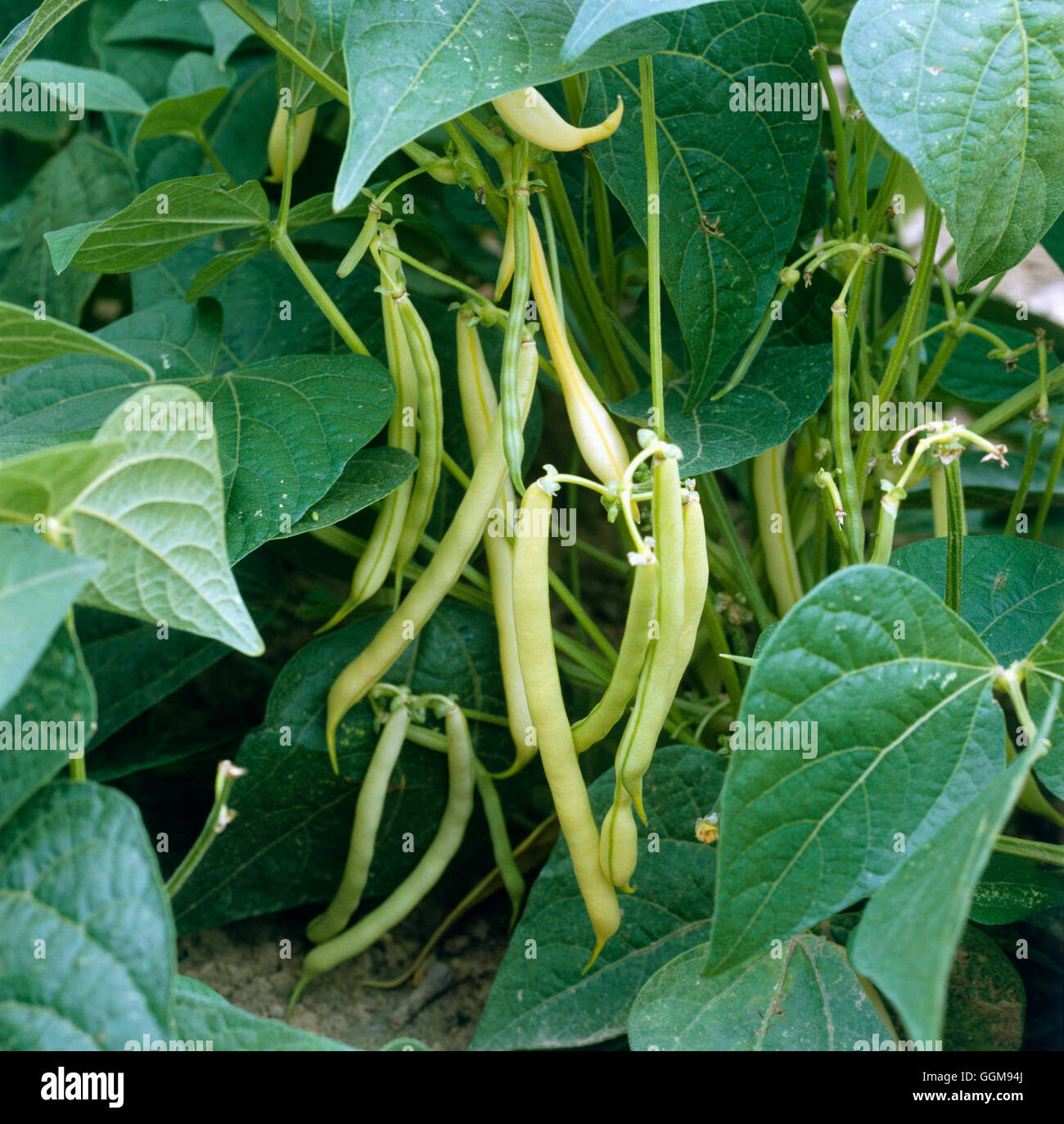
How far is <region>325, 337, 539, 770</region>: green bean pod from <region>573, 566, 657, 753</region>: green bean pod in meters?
0.14

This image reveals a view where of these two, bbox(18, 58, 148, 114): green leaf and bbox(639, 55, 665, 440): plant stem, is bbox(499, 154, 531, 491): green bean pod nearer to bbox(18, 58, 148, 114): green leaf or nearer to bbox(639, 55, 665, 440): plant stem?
bbox(639, 55, 665, 440): plant stem

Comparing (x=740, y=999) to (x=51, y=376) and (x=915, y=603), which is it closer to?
(x=915, y=603)

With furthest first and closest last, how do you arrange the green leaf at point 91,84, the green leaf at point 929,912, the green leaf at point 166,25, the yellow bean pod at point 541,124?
the green leaf at point 166,25 < the green leaf at point 91,84 < the yellow bean pod at point 541,124 < the green leaf at point 929,912

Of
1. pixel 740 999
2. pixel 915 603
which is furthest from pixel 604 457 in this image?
pixel 740 999

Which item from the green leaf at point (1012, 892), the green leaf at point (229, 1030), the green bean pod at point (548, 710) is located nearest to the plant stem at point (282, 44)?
the green bean pod at point (548, 710)

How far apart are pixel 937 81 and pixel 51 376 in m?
0.70

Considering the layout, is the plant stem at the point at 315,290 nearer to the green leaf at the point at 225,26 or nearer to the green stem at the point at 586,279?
the green stem at the point at 586,279

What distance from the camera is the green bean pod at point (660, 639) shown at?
1.77ft

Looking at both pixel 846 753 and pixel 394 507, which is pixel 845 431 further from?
pixel 394 507

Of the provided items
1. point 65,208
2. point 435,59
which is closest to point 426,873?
point 435,59

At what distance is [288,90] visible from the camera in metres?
0.76

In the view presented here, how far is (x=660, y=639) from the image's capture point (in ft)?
1.85

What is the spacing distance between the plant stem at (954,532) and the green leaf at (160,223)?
50 cm

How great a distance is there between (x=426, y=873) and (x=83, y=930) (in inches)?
16.3
